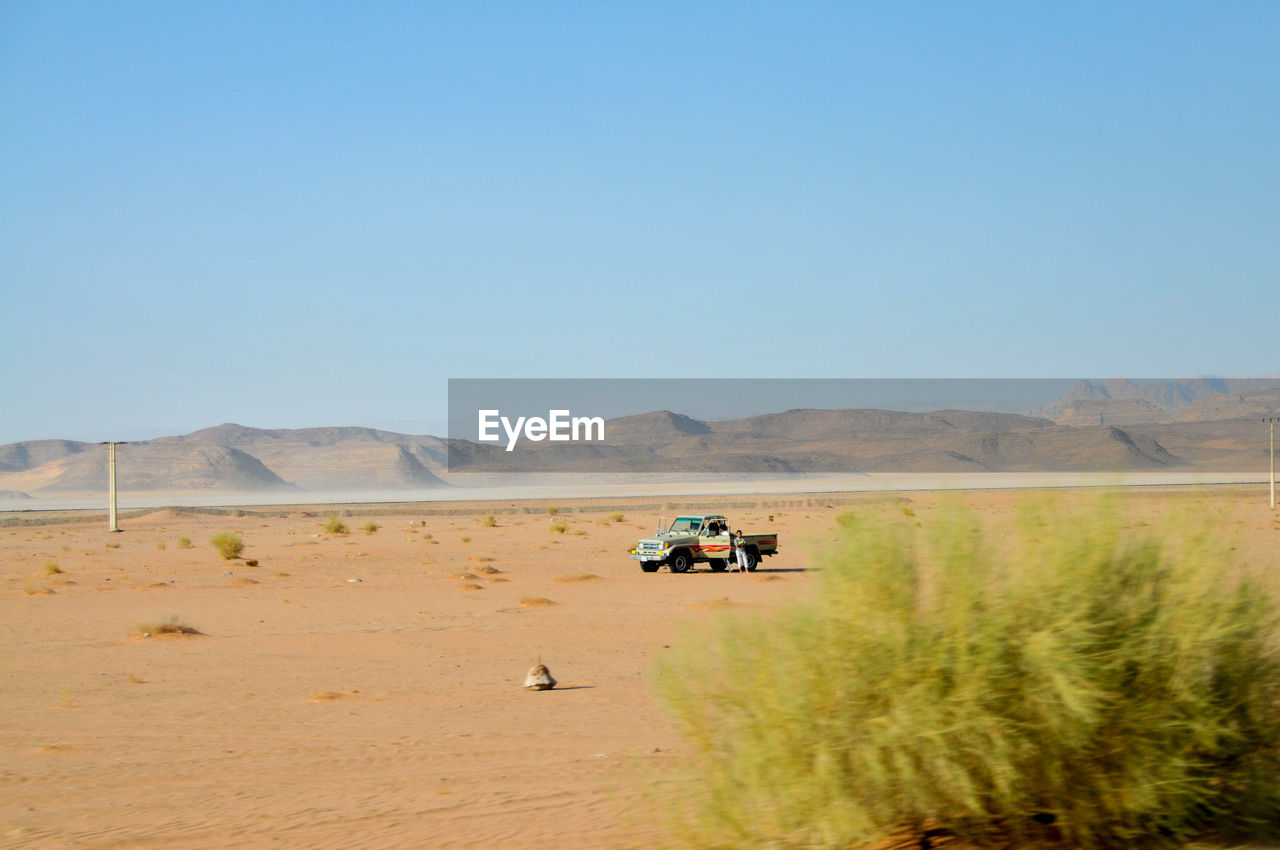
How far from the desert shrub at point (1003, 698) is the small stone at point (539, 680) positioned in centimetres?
750

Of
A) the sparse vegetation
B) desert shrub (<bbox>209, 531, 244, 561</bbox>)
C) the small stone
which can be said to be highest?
the small stone

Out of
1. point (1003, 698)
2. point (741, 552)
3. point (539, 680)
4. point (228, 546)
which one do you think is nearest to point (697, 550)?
point (741, 552)

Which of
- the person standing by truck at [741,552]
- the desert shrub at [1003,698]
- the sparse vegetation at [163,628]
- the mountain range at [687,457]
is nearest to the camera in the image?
the desert shrub at [1003,698]

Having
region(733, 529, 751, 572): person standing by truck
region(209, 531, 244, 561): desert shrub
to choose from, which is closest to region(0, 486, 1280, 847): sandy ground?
region(733, 529, 751, 572): person standing by truck

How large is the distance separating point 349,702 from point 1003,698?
30.8ft

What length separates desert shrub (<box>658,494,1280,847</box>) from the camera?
6.04 m

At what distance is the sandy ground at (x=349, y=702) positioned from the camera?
8500 mm

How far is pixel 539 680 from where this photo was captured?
1413 cm

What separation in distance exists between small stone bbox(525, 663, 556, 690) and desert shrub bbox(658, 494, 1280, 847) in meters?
7.50

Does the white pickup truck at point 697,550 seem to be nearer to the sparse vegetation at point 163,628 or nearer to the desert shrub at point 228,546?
the sparse vegetation at point 163,628

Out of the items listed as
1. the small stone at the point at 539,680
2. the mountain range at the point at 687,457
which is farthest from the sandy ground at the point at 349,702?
the mountain range at the point at 687,457

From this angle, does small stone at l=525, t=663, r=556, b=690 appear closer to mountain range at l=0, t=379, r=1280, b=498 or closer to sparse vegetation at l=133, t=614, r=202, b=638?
sparse vegetation at l=133, t=614, r=202, b=638

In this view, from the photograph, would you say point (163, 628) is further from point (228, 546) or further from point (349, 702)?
point (228, 546)

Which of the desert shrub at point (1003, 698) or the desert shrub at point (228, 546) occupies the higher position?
the desert shrub at point (1003, 698)
